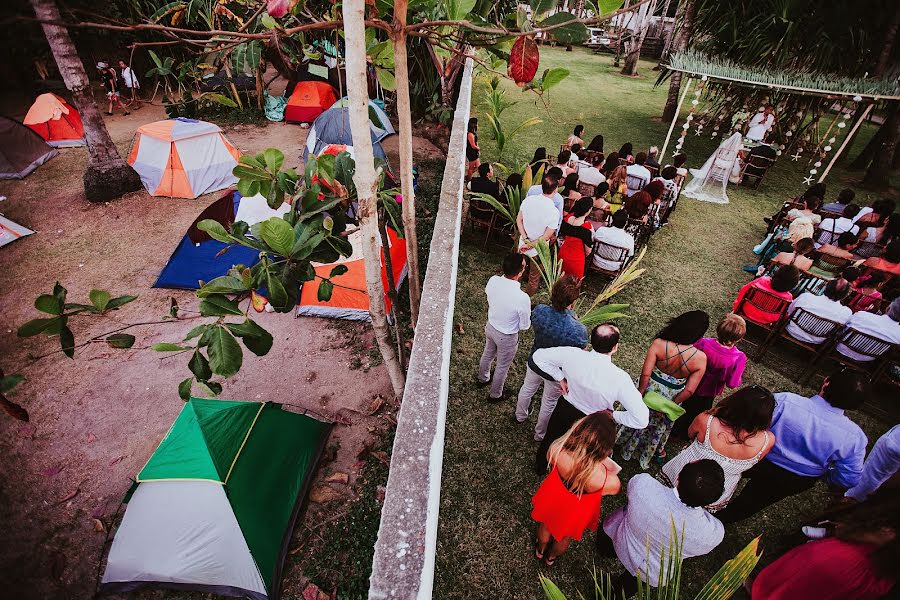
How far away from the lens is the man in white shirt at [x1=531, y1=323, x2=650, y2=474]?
286 centimetres

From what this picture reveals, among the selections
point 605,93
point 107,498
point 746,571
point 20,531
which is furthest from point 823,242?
point 605,93

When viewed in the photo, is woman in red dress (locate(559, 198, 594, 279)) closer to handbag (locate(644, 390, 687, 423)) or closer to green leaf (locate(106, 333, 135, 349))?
handbag (locate(644, 390, 687, 423))

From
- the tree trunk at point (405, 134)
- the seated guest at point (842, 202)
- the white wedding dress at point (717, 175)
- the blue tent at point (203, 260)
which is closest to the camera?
the tree trunk at point (405, 134)

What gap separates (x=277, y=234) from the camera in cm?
207

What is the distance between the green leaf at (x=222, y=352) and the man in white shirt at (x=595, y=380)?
2.17 meters

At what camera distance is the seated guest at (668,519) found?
86.4 inches

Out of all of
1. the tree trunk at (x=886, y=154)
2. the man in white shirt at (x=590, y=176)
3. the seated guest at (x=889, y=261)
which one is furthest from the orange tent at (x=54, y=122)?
the tree trunk at (x=886, y=154)

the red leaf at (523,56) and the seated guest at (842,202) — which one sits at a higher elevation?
the red leaf at (523,56)

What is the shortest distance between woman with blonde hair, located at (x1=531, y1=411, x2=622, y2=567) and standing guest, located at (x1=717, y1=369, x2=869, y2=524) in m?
1.33

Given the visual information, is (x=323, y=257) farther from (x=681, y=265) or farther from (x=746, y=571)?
(x=681, y=265)

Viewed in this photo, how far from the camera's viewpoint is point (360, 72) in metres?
2.23

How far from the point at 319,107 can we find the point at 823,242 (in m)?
12.9

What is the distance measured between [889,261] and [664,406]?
15.2 ft

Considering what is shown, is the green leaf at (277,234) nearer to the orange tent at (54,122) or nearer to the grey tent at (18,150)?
the grey tent at (18,150)
